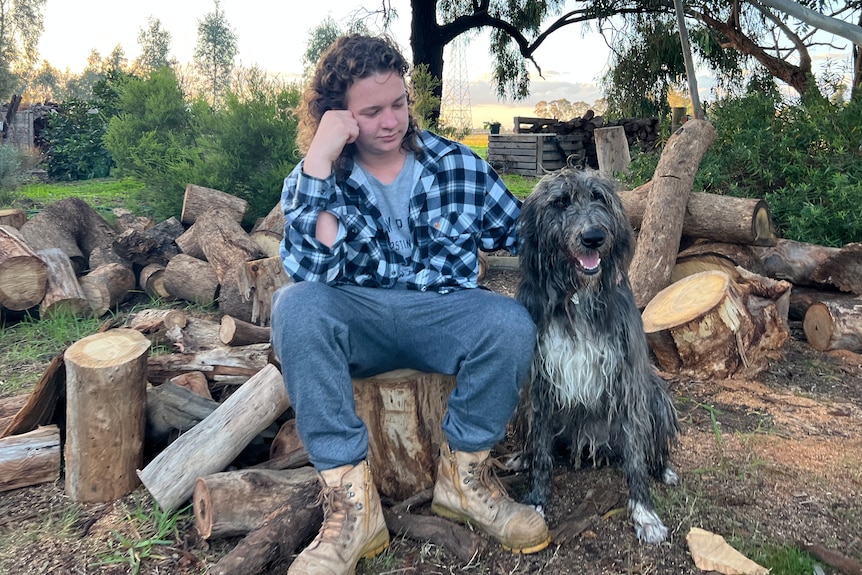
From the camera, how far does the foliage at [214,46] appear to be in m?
38.7

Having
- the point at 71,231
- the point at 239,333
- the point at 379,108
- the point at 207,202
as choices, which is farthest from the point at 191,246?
the point at 379,108

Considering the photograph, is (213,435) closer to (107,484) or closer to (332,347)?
(107,484)

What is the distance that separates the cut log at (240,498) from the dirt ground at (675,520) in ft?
0.29

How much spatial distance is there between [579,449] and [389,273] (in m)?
1.22

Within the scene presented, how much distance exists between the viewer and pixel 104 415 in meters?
3.11

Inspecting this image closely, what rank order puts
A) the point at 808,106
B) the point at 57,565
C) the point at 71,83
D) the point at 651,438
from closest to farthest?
the point at 57,565
the point at 651,438
the point at 808,106
the point at 71,83

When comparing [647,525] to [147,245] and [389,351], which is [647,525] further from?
[147,245]

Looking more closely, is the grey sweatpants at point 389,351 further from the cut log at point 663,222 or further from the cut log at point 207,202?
the cut log at point 207,202

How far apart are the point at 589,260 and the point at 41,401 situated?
109 inches

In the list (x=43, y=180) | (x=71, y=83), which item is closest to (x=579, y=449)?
(x=43, y=180)

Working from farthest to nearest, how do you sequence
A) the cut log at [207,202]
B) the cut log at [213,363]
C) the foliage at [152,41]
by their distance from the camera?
the foliage at [152,41], the cut log at [207,202], the cut log at [213,363]

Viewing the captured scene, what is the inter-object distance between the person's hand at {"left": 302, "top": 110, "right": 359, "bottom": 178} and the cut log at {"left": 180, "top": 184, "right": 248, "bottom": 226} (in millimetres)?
4598

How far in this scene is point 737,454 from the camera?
358 cm

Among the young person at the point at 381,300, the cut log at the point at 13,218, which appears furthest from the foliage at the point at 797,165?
the cut log at the point at 13,218
